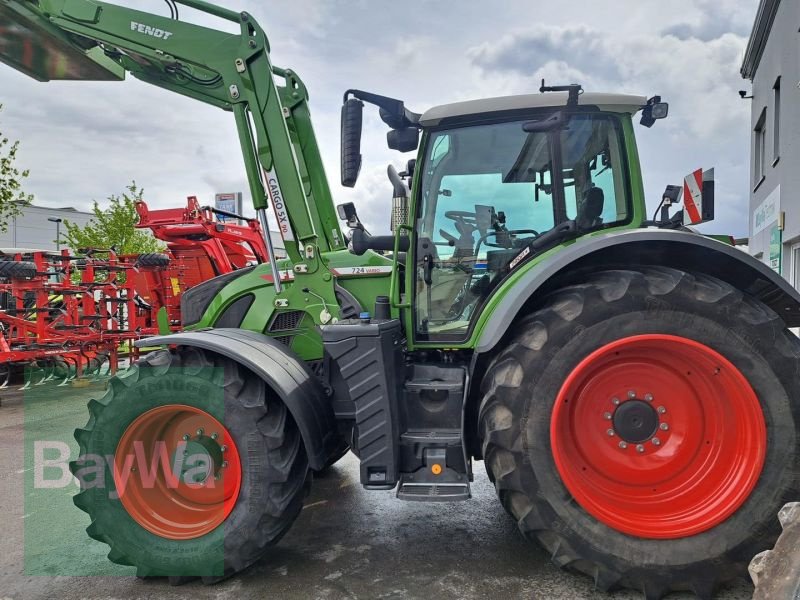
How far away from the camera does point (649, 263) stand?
2.88 m

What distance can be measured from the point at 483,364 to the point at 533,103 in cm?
147

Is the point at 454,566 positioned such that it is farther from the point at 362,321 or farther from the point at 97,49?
the point at 97,49

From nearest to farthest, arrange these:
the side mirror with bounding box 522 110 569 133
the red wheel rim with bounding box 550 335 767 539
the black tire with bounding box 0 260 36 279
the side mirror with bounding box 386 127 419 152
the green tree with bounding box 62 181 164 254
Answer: the red wheel rim with bounding box 550 335 767 539 < the side mirror with bounding box 522 110 569 133 < the side mirror with bounding box 386 127 419 152 < the black tire with bounding box 0 260 36 279 < the green tree with bounding box 62 181 164 254

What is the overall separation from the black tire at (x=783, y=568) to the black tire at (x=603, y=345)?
990mm

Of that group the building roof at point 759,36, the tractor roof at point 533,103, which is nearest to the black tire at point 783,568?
the tractor roof at point 533,103

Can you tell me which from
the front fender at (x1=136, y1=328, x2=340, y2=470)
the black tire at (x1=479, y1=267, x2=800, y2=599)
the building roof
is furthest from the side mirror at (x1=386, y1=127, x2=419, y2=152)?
the building roof

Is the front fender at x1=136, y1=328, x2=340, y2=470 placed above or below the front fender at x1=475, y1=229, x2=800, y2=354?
below

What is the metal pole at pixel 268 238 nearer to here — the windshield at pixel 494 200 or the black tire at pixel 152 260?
the windshield at pixel 494 200

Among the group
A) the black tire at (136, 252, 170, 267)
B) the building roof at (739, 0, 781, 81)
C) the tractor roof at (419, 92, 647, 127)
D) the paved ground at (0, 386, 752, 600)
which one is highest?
the building roof at (739, 0, 781, 81)

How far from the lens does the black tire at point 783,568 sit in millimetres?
1522

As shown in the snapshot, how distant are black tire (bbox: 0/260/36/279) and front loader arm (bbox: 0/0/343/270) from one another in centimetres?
587

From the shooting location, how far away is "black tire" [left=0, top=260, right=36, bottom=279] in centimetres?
845

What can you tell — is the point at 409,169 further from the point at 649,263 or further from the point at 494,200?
the point at 649,263

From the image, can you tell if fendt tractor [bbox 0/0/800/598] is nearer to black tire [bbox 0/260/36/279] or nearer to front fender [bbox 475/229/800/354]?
front fender [bbox 475/229/800/354]
